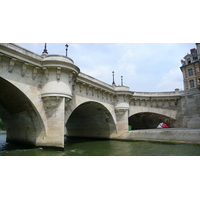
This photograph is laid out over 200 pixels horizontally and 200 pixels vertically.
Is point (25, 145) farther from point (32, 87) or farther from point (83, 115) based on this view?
point (83, 115)

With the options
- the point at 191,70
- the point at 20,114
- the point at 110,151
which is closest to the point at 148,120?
the point at 191,70

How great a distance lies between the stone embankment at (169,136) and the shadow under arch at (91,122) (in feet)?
10.6

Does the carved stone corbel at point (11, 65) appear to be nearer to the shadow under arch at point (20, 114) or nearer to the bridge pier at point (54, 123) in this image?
the shadow under arch at point (20, 114)

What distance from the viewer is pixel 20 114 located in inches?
662

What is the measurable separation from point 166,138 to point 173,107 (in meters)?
13.4

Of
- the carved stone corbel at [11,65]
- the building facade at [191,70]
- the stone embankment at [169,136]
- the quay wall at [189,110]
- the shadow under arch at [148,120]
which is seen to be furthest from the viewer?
the building facade at [191,70]

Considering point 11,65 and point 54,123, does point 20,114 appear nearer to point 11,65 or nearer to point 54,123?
point 54,123

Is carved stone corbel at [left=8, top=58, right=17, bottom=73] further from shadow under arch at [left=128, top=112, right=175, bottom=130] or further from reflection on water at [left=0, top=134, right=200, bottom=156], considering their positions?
shadow under arch at [left=128, top=112, right=175, bottom=130]

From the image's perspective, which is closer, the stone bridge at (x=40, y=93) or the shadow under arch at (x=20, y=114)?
the stone bridge at (x=40, y=93)

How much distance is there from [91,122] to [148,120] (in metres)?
14.9

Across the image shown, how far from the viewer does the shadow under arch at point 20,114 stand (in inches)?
561

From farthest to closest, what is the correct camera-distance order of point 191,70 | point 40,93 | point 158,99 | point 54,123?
point 191,70 < point 158,99 < point 40,93 < point 54,123

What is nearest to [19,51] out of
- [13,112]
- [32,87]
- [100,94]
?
[32,87]

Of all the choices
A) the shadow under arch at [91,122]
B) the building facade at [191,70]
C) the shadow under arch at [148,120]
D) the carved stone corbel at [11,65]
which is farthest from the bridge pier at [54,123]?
the building facade at [191,70]
